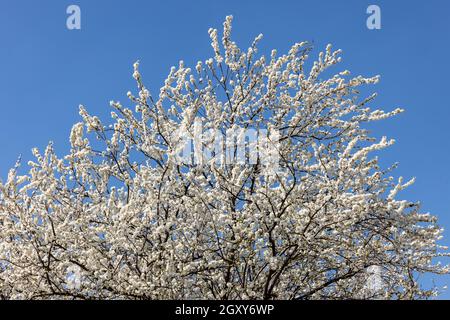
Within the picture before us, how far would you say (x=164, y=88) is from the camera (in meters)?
9.30

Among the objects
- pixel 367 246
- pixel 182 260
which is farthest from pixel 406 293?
pixel 182 260

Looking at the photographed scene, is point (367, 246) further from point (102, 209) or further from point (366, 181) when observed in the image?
point (102, 209)

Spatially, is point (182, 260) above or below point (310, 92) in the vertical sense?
below

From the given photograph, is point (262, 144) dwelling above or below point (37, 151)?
below

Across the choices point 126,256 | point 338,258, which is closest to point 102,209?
point 126,256
